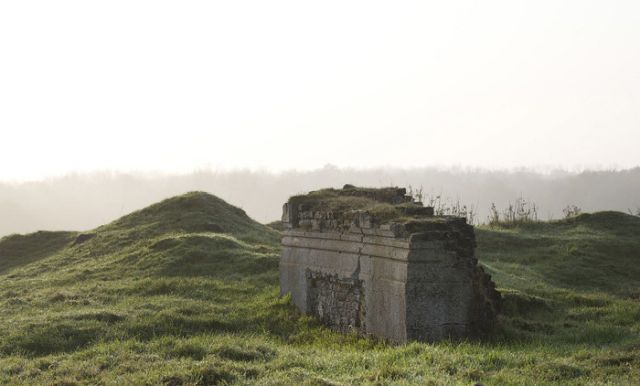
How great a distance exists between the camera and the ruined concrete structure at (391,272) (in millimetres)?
11844

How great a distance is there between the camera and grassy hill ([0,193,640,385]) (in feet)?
32.3

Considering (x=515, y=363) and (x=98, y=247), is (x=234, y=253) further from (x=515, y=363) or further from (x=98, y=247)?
(x=515, y=363)

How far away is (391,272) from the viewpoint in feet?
40.8

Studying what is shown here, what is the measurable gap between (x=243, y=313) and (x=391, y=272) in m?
4.46

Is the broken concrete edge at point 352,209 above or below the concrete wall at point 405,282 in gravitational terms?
above

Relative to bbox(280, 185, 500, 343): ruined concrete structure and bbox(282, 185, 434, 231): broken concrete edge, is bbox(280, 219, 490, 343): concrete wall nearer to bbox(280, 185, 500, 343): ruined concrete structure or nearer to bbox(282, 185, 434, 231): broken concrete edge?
bbox(280, 185, 500, 343): ruined concrete structure

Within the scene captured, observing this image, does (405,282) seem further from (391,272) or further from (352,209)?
(352,209)

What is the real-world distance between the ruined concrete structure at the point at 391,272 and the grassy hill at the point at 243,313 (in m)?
0.51

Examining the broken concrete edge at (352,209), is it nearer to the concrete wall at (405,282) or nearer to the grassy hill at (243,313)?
the concrete wall at (405,282)

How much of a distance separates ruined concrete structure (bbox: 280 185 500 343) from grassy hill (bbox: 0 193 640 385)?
51cm

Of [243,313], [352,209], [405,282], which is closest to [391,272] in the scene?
[405,282]

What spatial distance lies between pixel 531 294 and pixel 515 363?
7.81 meters

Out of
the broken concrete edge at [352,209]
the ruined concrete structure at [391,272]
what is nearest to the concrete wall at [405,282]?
the ruined concrete structure at [391,272]

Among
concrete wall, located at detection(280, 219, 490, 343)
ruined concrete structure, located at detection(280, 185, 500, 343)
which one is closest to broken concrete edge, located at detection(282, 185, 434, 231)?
ruined concrete structure, located at detection(280, 185, 500, 343)
